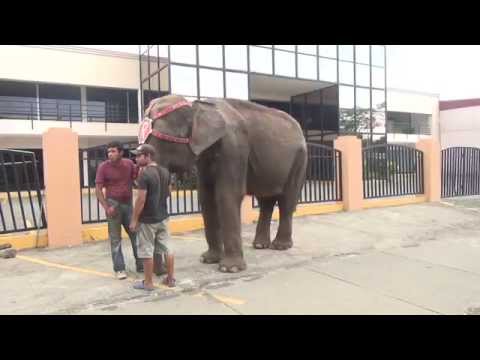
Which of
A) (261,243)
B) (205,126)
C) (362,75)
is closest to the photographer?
(205,126)

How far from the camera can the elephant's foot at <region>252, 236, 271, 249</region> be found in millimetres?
6832

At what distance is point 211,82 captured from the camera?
18953 millimetres

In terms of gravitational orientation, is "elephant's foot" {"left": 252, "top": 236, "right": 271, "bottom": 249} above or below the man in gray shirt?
below

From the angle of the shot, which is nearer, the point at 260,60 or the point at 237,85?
the point at 237,85

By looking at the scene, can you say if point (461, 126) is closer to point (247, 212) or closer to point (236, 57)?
point (236, 57)

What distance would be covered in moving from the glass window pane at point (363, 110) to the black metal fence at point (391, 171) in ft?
41.7

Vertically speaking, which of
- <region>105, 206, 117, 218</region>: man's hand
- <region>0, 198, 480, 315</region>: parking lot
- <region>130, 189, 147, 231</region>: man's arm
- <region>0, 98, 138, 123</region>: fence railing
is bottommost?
<region>0, 198, 480, 315</region>: parking lot

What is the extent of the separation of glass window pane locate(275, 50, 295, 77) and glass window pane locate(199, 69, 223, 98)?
3.48 meters

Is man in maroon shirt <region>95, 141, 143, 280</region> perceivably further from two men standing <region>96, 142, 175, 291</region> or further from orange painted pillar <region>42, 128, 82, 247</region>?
orange painted pillar <region>42, 128, 82, 247</region>

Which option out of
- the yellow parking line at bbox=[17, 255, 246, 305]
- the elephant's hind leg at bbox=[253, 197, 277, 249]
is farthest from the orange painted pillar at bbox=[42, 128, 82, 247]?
the elephant's hind leg at bbox=[253, 197, 277, 249]

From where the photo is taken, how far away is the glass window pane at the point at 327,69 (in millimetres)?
22797

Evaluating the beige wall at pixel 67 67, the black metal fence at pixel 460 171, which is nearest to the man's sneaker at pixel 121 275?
the black metal fence at pixel 460 171

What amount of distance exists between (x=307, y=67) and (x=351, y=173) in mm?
12912

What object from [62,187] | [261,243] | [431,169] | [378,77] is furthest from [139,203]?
[378,77]
